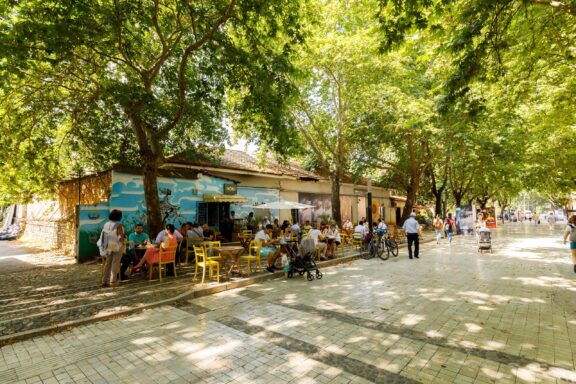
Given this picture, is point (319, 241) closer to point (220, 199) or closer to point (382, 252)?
point (382, 252)

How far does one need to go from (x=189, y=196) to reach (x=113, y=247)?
7235mm

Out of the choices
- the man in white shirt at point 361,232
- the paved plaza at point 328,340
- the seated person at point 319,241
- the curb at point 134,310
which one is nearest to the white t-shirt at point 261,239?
the curb at point 134,310

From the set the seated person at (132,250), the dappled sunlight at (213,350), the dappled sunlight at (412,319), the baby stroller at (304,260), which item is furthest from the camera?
the baby stroller at (304,260)

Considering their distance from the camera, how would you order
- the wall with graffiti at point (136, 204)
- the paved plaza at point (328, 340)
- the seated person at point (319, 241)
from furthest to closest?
1. the wall with graffiti at point (136, 204)
2. the seated person at point (319, 241)
3. the paved plaza at point (328, 340)

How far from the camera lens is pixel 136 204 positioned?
12.9 meters

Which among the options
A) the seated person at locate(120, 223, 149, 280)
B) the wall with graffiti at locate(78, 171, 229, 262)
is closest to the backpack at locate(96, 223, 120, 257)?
the seated person at locate(120, 223, 149, 280)

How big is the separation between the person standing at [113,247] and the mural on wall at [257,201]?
909 cm

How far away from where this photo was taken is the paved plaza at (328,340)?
3619 mm

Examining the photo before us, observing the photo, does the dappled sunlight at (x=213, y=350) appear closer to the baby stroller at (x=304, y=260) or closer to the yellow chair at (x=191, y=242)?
the baby stroller at (x=304, y=260)

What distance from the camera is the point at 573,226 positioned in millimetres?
8312

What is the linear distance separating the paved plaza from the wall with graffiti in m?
7.64

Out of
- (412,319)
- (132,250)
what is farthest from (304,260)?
(132,250)

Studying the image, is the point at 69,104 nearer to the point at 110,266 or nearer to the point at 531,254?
the point at 110,266

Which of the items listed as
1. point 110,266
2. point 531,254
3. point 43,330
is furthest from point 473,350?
point 531,254
